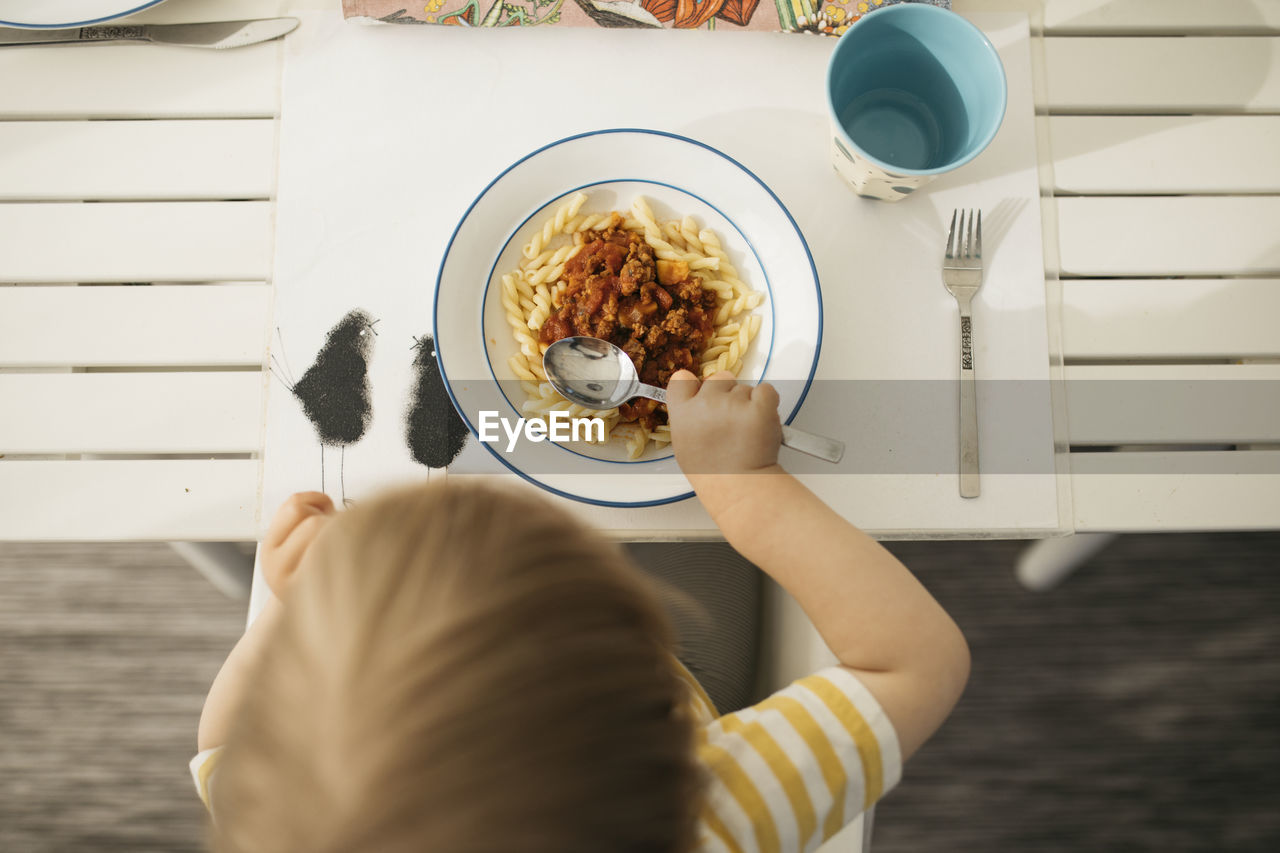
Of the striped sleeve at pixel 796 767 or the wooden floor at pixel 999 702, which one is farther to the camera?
the wooden floor at pixel 999 702

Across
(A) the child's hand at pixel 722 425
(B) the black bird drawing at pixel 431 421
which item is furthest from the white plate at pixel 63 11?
(A) the child's hand at pixel 722 425

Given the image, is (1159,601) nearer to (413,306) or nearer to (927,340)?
(927,340)

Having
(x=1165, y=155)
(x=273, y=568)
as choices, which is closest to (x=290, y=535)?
(x=273, y=568)

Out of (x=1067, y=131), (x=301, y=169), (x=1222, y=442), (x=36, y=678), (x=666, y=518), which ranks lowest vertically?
(x=36, y=678)

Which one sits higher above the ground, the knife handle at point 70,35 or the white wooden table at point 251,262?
the knife handle at point 70,35

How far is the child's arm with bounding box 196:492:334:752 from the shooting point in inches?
25.5

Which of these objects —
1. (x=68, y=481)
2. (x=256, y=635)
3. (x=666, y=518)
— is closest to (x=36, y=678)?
(x=68, y=481)

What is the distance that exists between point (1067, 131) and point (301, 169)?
0.77m

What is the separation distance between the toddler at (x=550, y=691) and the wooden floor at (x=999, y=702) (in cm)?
65

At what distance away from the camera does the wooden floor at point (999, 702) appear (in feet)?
4.09

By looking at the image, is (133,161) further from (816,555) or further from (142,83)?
(816,555)

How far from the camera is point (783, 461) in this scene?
0.70 meters

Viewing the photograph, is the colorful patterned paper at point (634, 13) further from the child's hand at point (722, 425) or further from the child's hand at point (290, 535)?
the child's hand at point (290, 535)

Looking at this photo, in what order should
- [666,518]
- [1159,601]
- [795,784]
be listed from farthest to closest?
1. [1159,601]
2. [666,518]
3. [795,784]
